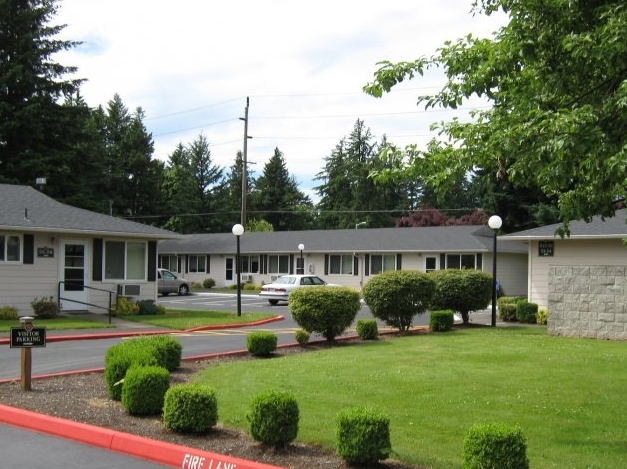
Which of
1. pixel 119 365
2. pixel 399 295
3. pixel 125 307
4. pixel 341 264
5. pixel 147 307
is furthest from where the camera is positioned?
pixel 341 264

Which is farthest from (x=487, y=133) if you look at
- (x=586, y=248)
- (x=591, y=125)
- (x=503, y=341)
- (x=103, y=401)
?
(x=586, y=248)

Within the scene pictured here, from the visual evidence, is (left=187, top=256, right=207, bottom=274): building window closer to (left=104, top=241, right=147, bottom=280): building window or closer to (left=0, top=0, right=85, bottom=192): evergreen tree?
(left=0, top=0, right=85, bottom=192): evergreen tree

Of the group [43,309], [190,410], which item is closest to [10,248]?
[43,309]

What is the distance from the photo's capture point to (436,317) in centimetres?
1933

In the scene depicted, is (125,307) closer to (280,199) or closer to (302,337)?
(302,337)

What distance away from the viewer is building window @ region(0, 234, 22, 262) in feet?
72.2

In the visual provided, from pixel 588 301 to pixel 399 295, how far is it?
475cm

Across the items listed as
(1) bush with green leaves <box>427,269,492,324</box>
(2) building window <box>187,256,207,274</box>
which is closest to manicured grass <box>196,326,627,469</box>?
(1) bush with green leaves <box>427,269,492,324</box>

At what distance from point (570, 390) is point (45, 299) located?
17.7m

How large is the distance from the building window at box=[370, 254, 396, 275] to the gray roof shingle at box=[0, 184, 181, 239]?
19.8 metres

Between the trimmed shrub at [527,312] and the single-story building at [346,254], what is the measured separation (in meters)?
15.3

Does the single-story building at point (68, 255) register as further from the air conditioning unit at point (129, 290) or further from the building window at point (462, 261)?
the building window at point (462, 261)

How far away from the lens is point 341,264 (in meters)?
46.3

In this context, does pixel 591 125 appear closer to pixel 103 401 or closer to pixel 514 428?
pixel 514 428
